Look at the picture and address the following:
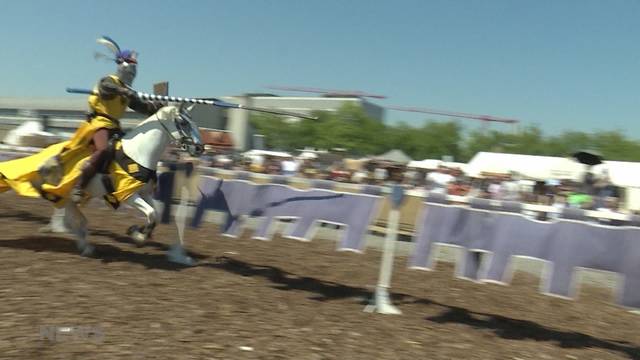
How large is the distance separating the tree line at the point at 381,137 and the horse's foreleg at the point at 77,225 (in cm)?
6235

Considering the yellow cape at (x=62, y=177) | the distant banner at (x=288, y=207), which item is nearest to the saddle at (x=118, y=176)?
the yellow cape at (x=62, y=177)

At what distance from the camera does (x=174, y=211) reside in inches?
295

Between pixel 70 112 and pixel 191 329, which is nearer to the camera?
pixel 191 329

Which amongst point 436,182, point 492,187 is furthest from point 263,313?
point 492,187

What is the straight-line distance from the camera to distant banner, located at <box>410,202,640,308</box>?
15.0ft

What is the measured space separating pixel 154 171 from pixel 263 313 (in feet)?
8.15

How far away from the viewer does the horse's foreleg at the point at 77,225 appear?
6.95 meters

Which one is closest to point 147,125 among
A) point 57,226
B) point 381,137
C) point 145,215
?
point 145,215

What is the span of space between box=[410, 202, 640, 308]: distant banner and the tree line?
209 feet

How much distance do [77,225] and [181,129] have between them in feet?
5.96

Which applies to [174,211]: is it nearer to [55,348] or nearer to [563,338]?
[55,348]

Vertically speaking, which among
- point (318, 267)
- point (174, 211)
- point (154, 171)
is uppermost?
point (154, 171)

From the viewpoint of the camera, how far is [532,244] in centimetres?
497

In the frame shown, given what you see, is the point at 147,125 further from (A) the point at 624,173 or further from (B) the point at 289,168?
(A) the point at 624,173
